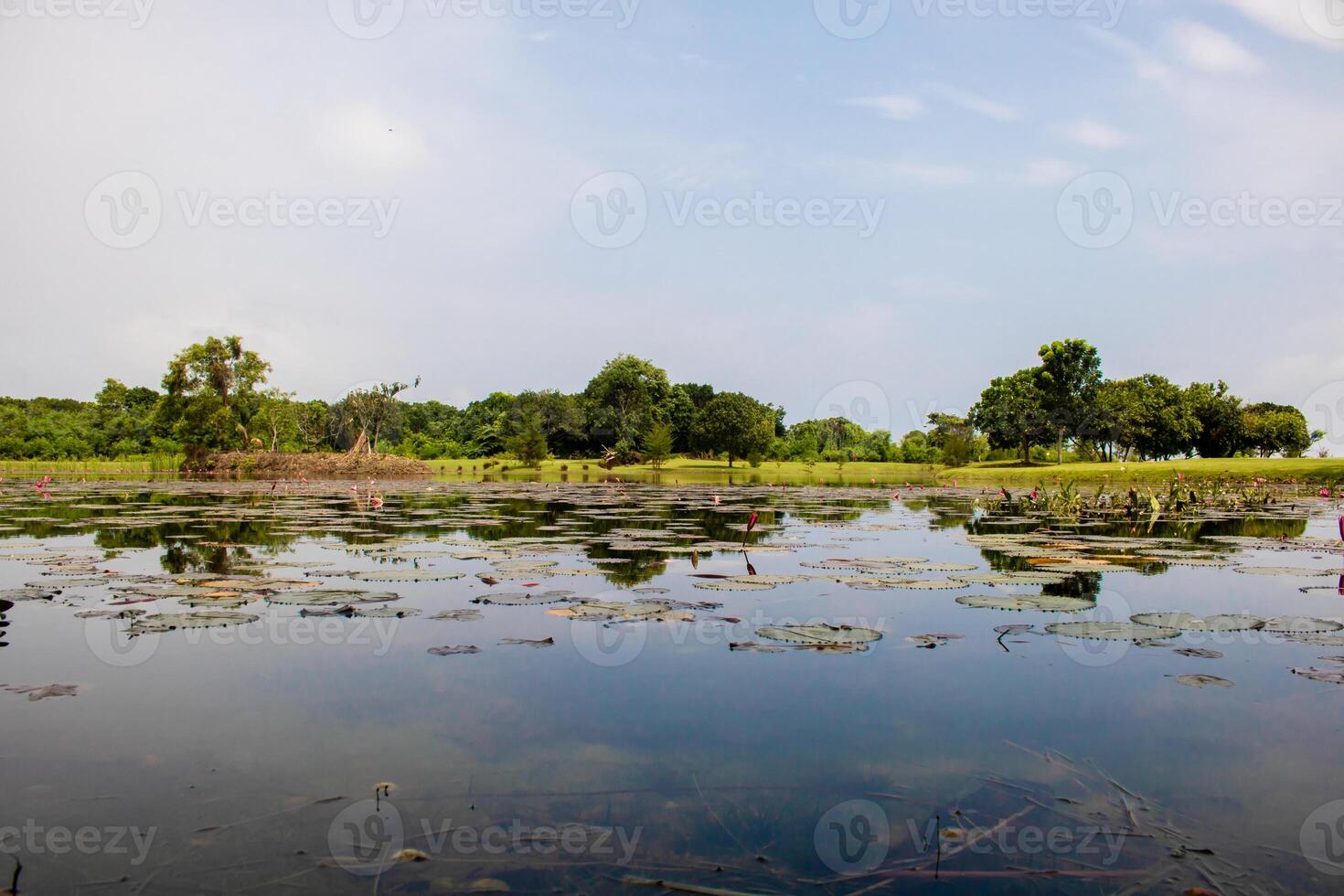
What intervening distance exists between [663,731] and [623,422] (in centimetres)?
7513

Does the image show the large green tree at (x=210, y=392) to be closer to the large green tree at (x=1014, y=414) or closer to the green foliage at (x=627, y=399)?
the green foliage at (x=627, y=399)

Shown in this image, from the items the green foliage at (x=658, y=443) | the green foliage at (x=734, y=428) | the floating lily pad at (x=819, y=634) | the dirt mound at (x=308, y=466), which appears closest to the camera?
the floating lily pad at (x=819, y=634)

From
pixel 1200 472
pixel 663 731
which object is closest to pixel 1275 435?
pixel 1200 472

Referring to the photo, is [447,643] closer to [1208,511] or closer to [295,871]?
[295,871]

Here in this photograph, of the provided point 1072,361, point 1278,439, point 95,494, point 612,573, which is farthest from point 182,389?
point 1278,439

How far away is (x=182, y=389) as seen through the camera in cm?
5491

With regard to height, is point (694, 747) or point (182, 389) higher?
point (182, 389)

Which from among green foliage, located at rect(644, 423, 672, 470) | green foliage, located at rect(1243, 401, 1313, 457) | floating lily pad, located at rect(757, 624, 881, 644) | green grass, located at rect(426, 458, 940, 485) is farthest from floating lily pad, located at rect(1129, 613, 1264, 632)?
green foliage, located at rect(1243, 401, 1313, 457)

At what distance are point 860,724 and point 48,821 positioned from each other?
3.90 meters

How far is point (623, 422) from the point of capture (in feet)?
260

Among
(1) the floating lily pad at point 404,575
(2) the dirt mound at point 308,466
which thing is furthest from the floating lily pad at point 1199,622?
(2) the dirt mound at point 308,466

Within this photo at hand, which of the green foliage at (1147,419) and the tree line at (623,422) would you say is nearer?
the tree line at (623,422)

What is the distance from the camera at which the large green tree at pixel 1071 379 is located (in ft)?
229

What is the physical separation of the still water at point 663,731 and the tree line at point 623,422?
1931 inches
